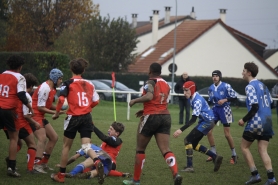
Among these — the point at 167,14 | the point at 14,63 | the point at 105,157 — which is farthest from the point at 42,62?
the point at 167,14

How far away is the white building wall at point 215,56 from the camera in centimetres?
5641

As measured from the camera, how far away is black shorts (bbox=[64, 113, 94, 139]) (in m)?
9.37

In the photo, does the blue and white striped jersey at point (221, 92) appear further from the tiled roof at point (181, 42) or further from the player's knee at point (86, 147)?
the tiled roof at point (181, 42)

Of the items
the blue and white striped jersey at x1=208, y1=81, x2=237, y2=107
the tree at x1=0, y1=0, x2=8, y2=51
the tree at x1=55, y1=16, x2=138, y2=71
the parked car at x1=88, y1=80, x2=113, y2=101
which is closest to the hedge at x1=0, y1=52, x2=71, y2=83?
the parked car at x1=88, y1=80, x2=113, y2=101

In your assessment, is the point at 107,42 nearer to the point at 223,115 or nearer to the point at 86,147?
the point at 223,115

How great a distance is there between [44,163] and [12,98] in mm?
1697

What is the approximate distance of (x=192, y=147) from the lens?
1153 cm

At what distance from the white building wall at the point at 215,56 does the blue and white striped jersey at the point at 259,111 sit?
45.7m

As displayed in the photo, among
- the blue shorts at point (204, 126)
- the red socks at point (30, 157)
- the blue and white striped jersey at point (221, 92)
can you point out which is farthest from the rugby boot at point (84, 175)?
the blue and white striped jersey at point (221, 92)

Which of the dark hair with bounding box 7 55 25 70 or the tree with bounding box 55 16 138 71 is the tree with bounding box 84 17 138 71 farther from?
the dark hair with bounding box 7 55 25 70

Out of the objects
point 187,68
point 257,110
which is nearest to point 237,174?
point 257,110

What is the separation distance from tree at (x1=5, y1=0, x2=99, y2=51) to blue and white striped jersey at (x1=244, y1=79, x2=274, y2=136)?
3976 centimetres

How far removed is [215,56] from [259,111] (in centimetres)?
4859

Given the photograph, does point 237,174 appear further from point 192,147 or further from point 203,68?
point 203,68
